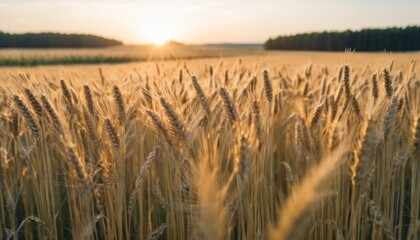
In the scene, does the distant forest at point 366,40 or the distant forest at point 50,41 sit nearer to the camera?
the distant forest at point 366,40

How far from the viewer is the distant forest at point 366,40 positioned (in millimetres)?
49469

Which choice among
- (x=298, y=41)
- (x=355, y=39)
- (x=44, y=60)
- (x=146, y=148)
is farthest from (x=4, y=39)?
(x=146, y=148)

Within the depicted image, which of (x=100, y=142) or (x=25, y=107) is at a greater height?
(x=25, y=107)

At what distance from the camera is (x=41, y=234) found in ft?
7.92

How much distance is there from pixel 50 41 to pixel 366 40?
4433 centimetres

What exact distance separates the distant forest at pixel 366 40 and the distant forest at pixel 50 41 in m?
33.2

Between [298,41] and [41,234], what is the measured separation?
62207 millimetres

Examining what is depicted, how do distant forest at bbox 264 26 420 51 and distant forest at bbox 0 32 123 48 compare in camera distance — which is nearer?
distant forest at bbox 264 26 420 51

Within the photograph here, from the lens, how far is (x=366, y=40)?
53.0 metres

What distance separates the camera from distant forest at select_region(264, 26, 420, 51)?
49.5 metres

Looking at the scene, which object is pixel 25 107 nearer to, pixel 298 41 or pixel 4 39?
pixel 4 39

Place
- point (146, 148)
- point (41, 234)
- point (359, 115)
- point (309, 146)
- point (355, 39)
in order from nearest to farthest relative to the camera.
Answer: point (309, 146)
point (359, 115)
point (41, 234)
point (146, 148)
point (355, 39)

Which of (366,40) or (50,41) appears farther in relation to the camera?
(50,41)

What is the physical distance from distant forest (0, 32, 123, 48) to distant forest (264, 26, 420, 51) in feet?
109
